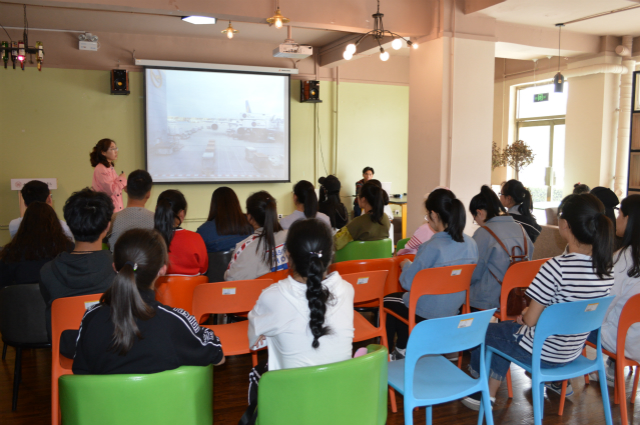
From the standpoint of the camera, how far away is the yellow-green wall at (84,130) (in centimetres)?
693

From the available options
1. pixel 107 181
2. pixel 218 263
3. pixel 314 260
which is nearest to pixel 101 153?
pixel 107 181

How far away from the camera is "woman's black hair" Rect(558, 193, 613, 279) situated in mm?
2080

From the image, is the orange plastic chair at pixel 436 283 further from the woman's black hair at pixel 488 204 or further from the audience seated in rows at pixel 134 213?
the audience seated in rows at pixel 134 213

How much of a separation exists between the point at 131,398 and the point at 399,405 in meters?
1.79

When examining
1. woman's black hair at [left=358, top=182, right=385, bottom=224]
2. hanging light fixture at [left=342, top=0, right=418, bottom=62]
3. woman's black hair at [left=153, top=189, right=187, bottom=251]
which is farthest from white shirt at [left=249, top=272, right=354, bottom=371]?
hanging light fixture at [left=342, top=0, right=418, bottom=62]

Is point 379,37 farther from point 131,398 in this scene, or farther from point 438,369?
point 131,398

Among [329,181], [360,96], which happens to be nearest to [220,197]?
[329,181]

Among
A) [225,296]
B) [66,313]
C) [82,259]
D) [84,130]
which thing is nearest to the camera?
[66,313]

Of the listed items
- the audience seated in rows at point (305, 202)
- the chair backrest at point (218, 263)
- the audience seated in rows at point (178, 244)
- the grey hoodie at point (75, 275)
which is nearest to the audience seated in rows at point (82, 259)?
the grey hoodie at point (75, 275)

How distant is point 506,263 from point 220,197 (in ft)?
6.61

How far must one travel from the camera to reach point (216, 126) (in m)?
7.89

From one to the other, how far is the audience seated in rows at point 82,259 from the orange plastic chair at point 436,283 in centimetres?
157

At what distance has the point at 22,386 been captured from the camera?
2.91 meters

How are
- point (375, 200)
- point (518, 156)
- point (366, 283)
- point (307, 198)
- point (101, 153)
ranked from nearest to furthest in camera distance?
point (366, 283) → point (307, 198) → point (375, 200) → point (101, 153) → point (518, 156)
